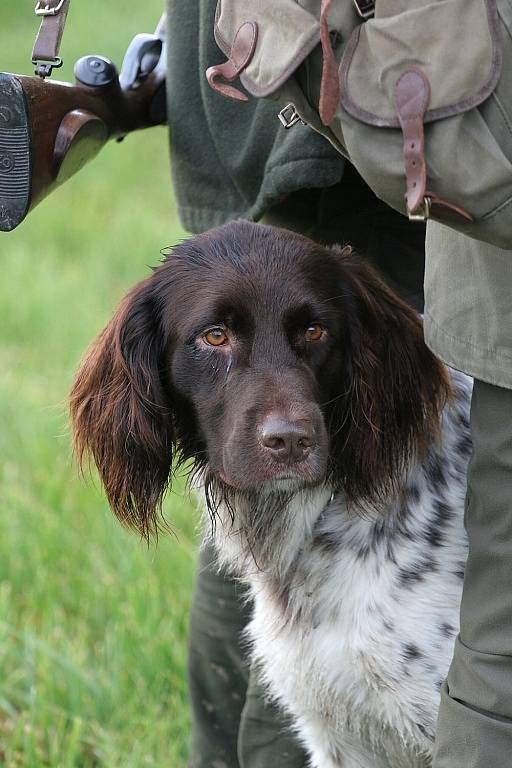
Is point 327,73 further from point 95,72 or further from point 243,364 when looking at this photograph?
point 95,72

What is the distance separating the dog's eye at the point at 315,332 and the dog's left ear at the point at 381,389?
0.35 feet

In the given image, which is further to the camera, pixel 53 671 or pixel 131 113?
pixel 53 671

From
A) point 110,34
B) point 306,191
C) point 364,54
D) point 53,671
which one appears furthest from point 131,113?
point 110,34

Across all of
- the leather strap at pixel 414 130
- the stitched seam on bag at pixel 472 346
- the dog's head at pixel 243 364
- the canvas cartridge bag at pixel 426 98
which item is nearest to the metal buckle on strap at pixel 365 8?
the canvas cartridge bag at pixel 426 98

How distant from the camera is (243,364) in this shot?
2188 mm

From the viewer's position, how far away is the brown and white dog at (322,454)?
2215mm

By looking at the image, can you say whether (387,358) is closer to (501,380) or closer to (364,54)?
(501,380)

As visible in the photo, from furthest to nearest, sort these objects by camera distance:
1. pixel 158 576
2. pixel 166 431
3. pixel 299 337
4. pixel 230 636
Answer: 1. pixel 158 576
2. pixel 230 636
3. pixel 166 431
4. pixel 299 337

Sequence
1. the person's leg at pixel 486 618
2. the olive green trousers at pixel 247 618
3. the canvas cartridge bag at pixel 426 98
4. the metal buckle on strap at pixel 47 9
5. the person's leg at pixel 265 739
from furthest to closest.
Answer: the person's leg at pixel 265 739 → the olive green trousers at pixel 247 618 → the metal buckle on strap at pixel 47 9 → the person's leg at pixel 486 618 → the canvas cartridge bag at pixel 426 98

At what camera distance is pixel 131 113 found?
2.56 meters

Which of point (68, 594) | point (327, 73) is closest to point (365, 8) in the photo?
point (327, 73)

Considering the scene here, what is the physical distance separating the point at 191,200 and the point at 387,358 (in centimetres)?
59

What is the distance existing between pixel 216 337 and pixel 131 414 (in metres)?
0.25

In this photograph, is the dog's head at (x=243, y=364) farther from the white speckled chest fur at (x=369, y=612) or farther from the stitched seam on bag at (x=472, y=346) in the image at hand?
the stitched seam on bag at (x=472, y=346)
